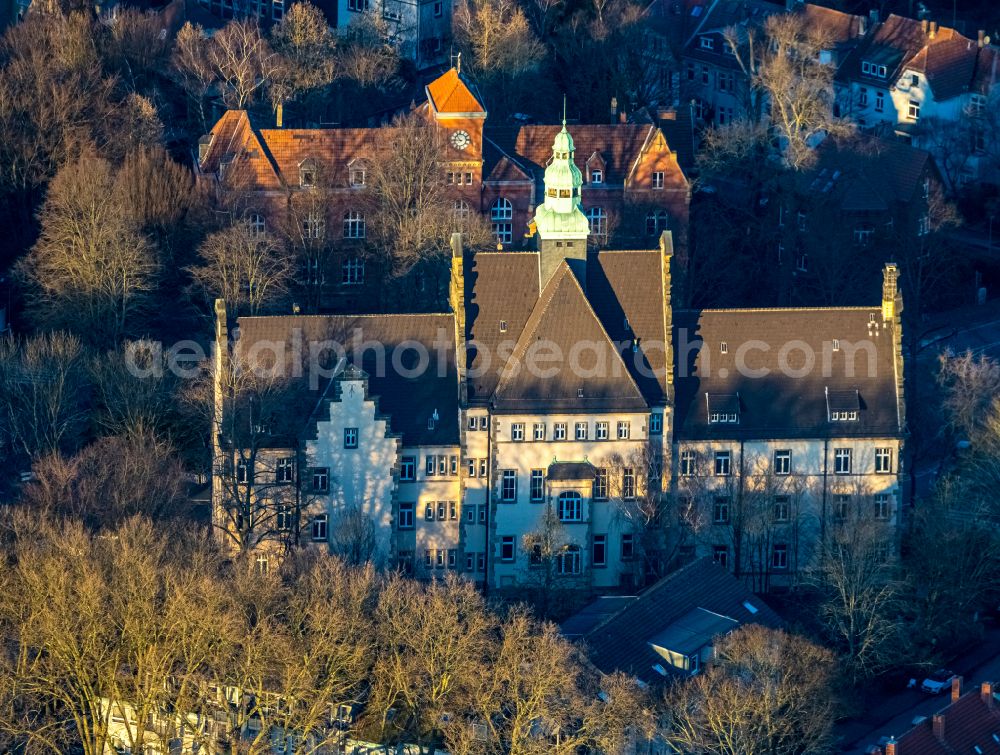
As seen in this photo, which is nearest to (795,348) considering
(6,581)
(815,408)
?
(815,408)

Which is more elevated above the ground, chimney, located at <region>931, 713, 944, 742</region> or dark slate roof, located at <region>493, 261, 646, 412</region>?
dark slate roof, located at <region>493, 261, 646, 412</region>

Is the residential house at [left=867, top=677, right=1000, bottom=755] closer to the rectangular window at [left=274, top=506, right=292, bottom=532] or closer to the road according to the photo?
the road

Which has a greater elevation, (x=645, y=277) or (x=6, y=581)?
(x=645, y=277)

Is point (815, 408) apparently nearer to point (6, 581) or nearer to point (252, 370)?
point (252, 370)

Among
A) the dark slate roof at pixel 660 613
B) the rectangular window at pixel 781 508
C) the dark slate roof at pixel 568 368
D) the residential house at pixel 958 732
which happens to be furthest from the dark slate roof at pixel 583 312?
the residential house at pixel 958 732

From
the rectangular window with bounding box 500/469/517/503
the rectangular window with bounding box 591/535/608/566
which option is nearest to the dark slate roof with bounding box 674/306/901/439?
the rectangular window with bounding box 591/535/608/566

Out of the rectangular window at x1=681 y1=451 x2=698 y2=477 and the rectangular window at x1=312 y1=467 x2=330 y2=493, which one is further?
the rectangular window at x1=681 y1=451 x2=698 y2=477

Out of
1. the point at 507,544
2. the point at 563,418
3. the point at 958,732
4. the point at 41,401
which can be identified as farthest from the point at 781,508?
the point at 41,401

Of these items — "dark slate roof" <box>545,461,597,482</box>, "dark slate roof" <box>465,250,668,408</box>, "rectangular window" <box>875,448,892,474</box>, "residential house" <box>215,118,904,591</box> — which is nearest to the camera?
"residential house" <box>215,118,904,591</box>
